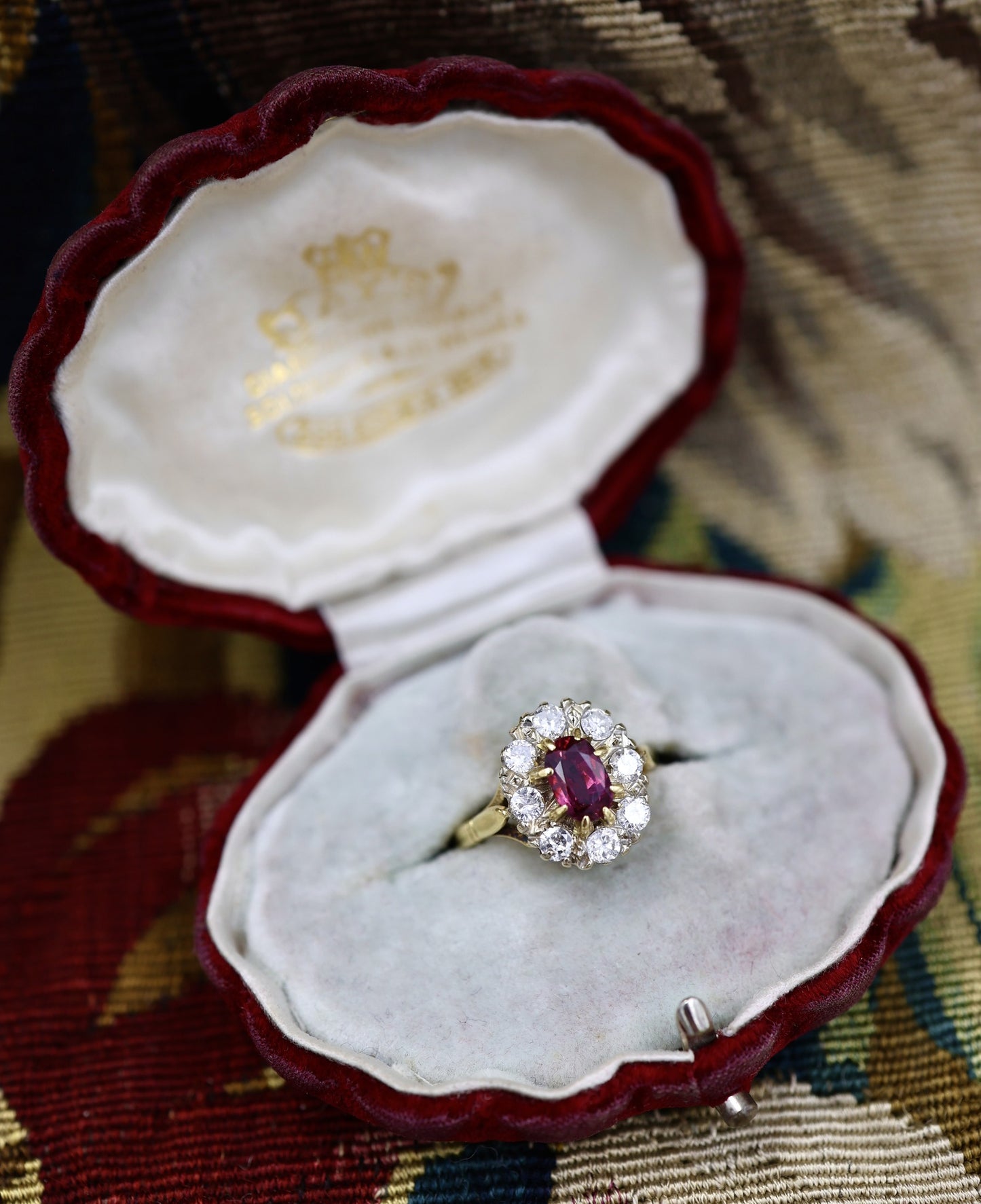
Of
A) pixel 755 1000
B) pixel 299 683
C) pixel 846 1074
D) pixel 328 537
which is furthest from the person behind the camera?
pixel 299 683

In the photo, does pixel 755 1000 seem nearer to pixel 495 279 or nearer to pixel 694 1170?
pixel 694 1170

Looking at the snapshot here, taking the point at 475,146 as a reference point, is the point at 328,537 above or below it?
below

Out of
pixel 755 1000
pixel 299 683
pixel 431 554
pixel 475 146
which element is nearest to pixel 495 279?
pixel 475 146

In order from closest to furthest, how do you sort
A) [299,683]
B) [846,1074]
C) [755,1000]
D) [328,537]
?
[755,1000], [846,1074], [328,537], [299,683]

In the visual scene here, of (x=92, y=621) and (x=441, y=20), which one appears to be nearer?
(x=441, y=20)

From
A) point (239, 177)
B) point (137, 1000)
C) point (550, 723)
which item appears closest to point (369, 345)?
point (239, 177)

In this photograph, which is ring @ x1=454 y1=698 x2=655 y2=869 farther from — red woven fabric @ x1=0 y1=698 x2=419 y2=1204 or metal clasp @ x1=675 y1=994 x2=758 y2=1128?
red woven fabric @ x1=0 y1=698 x2=419 y2=1204

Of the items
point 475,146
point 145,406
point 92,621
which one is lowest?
point 92,621
